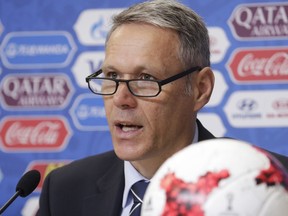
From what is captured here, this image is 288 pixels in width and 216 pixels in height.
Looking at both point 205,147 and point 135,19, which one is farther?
point 135,19

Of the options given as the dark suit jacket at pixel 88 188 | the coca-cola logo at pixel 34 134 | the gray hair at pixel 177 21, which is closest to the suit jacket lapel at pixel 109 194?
the dark suit jacket at pixel 88 188

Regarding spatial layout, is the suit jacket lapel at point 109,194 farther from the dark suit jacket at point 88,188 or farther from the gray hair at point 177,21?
the gray hair at point 177,21

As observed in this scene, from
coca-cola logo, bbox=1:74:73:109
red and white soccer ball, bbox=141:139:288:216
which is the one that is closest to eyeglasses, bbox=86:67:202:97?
red and white soccer ball, bbox=141:139:288:216

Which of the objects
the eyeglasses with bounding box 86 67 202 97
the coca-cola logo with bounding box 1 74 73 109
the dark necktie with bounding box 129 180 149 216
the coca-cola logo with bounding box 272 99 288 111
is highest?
the eyeglasses with bounding box 86 67 202 97

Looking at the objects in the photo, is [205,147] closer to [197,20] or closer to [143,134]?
[143,134]

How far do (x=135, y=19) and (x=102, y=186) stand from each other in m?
0.41

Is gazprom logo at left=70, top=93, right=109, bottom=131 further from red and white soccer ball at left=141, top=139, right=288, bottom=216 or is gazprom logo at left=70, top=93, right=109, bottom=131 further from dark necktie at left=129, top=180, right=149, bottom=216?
red and white soccer ball at left=141, top=139, right=288, bottom=216

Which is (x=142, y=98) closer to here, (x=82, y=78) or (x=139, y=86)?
(x=139, y=86)

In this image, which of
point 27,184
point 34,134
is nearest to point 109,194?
point 27,184

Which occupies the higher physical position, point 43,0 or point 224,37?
point 43,0

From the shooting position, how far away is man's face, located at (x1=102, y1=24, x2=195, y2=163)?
3.82ft

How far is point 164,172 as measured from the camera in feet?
2.11

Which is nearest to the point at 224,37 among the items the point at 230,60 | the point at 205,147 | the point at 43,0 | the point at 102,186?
the point at 230,60

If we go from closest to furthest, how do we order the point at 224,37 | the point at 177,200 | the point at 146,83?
1. the point at 177,200
2. the point at 146,83
3. the point at 224,37
